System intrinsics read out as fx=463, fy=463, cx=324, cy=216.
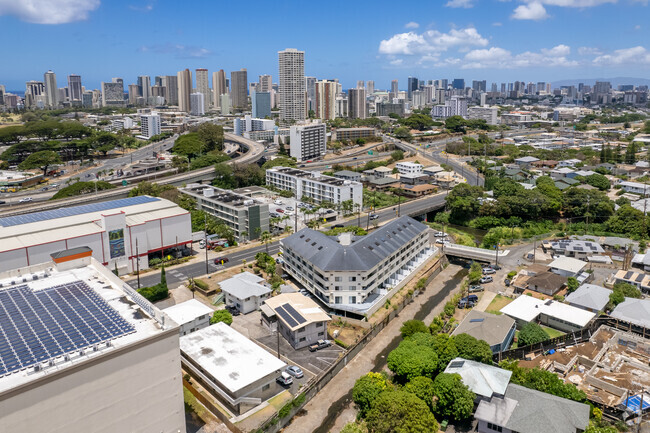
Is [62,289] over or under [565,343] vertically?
over

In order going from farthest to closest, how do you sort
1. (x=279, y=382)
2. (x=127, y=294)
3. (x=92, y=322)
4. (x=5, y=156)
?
(x=5, y=156), (x=279, y=382), (x=127, y=294), (x=92, y=322)

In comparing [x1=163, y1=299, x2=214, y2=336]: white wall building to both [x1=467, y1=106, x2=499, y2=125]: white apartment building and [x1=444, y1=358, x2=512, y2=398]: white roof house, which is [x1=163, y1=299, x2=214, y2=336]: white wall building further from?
[x1=467, y1=106, x2=499, y2=125]: white apartment building

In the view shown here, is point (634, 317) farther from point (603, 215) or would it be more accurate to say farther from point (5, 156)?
point (5, 156)

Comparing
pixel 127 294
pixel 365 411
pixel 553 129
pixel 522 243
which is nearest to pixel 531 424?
pixel 365 411

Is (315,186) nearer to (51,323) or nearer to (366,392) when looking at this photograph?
(366,392)

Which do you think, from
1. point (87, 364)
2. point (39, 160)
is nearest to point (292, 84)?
point (39, 160)

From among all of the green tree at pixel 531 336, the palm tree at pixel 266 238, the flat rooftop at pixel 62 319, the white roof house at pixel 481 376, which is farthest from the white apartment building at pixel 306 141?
the white roof house at pixel 481 376

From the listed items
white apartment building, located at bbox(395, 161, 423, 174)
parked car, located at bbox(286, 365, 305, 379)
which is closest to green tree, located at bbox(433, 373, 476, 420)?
parked car, located at bbox(286, 365, 305, 379)
